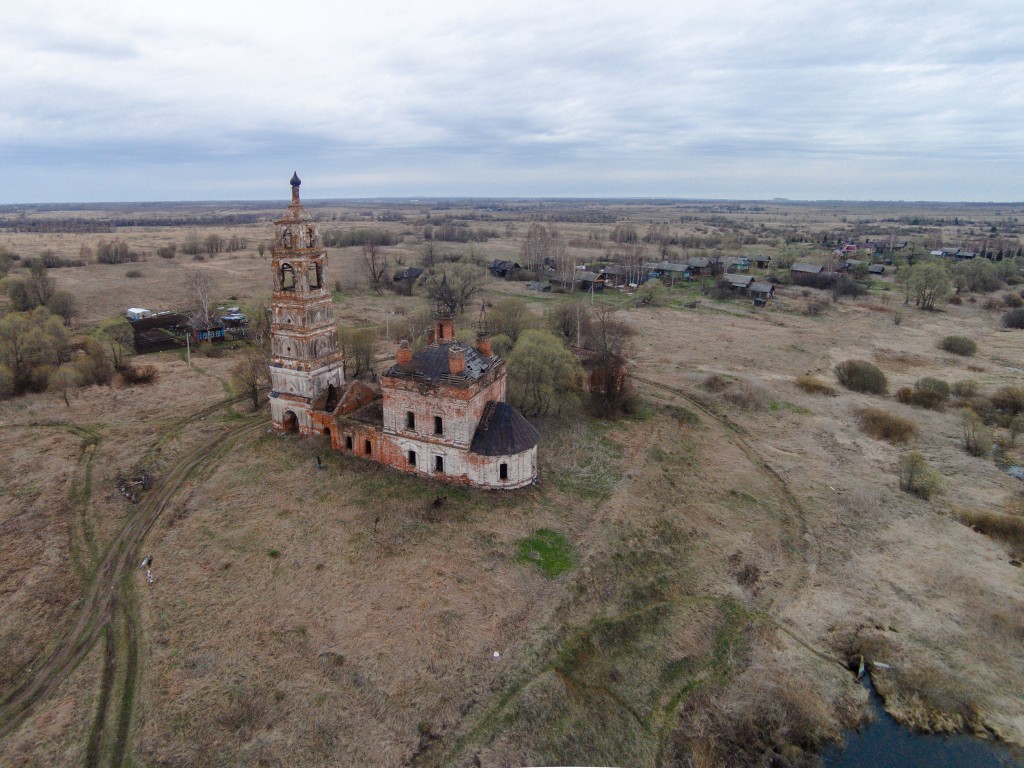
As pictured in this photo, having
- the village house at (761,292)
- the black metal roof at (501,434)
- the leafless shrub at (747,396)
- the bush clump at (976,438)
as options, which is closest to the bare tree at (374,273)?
the leafless shrub at (747,396)

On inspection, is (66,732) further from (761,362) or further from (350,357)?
(761,362)

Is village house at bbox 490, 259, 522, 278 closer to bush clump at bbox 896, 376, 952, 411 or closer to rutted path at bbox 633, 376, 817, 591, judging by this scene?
rutted path at bbox 633, 376, 817, 591

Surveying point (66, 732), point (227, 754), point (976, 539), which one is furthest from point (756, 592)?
point (66, 732)

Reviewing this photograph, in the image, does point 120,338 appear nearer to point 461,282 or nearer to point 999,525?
point 461,282

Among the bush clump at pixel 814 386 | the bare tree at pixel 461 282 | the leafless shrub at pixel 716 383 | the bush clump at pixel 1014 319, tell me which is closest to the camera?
the bush clump at pixel 814 386

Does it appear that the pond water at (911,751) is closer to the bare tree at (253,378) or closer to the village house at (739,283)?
the bare tree at (253,378)

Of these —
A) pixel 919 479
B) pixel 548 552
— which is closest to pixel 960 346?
pixel 919 479
